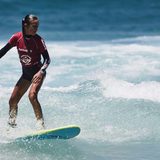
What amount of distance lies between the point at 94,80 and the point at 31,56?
4.62 metres

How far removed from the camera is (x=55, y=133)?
310 inches

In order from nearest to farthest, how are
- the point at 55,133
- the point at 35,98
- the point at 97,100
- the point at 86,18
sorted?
the point at 55,133 → the point at 35,98 → the point at 97,100 → the point at 86,18

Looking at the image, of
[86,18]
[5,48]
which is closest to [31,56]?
[5,48]

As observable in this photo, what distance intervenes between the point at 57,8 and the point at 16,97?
12621mm

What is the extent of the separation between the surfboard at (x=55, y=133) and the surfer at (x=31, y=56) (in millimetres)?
230

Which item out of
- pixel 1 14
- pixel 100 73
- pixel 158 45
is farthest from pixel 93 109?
pixel 1 14

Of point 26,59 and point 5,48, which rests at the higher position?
point 5,48

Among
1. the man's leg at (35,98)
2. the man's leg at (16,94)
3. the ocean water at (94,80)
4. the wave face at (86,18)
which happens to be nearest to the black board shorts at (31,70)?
the man's leg at (16,94)

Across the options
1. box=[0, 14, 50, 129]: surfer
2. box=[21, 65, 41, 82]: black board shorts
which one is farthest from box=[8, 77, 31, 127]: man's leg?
box=[21, 65, 41, 82]: black board shorts

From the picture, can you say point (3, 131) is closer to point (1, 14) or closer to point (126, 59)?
point (126, 59)

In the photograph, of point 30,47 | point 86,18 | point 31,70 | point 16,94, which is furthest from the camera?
point 86,18

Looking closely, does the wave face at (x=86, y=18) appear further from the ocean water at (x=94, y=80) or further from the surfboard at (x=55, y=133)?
the surfboard at (x=55, y=133)

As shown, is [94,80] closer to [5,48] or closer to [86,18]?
[5,48]

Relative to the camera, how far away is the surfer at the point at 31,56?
7988 mm
